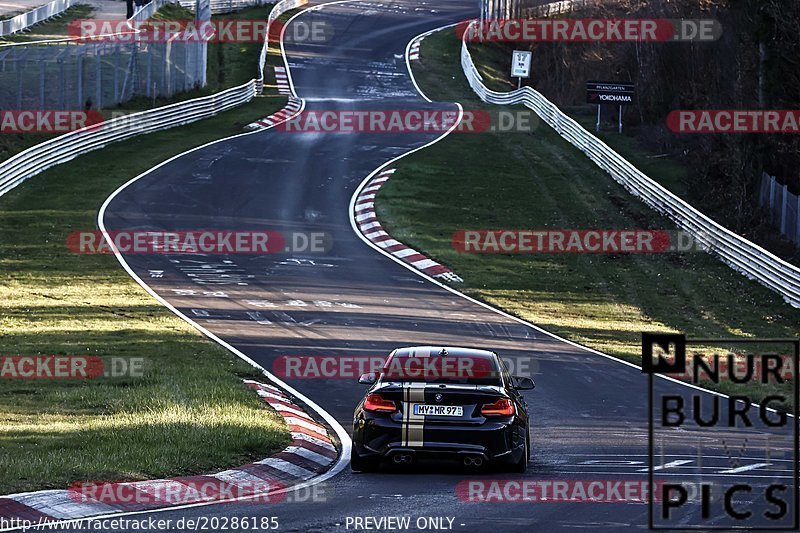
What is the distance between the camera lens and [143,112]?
4462 centimetres

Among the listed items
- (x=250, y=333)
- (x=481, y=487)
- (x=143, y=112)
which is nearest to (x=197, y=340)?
(x=250, y=333)

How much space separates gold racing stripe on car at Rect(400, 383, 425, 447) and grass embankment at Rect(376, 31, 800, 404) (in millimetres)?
10506

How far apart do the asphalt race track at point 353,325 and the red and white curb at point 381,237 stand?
479 millimetres

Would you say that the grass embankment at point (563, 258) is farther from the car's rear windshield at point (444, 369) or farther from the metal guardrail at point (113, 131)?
the metal guardrail at point (113, 131)

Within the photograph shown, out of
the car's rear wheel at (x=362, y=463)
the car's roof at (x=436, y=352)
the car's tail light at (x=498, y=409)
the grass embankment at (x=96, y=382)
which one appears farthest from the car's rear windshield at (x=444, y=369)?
the grass embankment at (x=96, y=382)

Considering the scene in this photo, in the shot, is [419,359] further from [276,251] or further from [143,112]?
[143,112]

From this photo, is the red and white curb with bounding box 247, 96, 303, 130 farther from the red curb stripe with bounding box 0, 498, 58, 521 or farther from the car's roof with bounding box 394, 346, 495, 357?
the red curb stripe with bounding box 0, 498, 58, 521

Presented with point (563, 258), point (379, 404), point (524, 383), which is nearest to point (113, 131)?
point (563, 258)

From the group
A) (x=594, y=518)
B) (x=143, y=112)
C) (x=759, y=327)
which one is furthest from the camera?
(x=143, y=112)

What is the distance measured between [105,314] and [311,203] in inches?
523

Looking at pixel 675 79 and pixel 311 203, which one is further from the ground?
pixel 675 79

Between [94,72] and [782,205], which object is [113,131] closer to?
[94,72]

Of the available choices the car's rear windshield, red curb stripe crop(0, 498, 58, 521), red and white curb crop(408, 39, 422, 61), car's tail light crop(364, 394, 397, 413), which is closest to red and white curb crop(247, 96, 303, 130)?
red and white curb crop(408, 39, 422, 61)

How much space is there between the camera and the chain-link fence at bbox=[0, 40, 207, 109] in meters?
37.0
